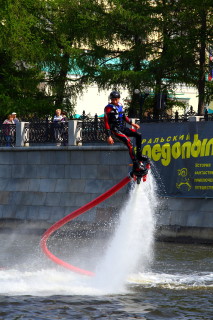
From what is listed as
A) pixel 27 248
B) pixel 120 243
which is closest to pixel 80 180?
pixel 27 248

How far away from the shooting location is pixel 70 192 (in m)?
33.5

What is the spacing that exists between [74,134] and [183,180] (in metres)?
5.97

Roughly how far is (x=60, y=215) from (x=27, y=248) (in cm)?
424

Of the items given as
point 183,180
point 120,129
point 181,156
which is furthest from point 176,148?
point 120,129

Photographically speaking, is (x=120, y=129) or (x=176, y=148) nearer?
(x=120, y=129)

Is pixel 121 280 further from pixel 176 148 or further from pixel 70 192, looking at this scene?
pixel 70 192

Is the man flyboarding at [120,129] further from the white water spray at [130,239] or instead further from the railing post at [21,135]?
the railing post at [21,135]

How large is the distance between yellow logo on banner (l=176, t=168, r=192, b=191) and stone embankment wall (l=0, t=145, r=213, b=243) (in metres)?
0.51

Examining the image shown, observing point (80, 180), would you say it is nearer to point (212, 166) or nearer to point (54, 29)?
point (212, 166)

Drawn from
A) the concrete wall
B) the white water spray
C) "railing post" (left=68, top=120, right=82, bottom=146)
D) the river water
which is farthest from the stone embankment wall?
the white water spray

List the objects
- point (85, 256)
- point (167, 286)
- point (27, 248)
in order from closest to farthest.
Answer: point (167, 286), point (85, 256), point (27, 248)

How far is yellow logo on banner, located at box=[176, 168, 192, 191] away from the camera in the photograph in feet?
95.9

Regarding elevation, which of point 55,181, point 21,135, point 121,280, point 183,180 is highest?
point 21,135

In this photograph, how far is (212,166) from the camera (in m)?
28.6
